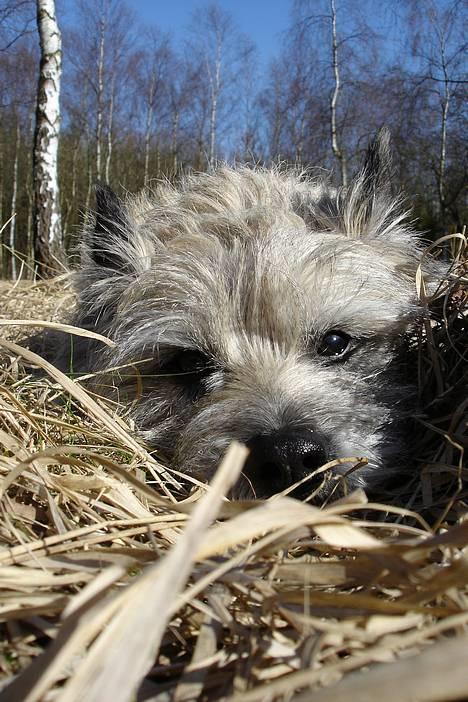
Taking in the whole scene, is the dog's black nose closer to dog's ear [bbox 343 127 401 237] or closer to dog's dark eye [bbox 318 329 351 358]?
dog's dark eye [bbox 318 329 351 358]

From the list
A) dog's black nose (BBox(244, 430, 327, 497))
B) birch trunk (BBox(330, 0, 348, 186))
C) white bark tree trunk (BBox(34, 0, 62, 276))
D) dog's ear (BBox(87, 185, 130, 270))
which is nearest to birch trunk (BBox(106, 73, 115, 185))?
birch trunk (BBox(330, 0, 348, 186))

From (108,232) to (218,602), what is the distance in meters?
2.63

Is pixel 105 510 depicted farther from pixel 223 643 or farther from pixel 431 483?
pixel 431 483

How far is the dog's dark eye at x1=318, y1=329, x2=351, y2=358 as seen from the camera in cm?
274

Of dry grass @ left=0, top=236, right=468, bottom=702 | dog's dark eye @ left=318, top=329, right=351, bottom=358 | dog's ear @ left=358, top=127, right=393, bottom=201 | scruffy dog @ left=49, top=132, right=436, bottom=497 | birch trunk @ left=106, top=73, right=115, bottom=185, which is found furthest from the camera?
birch trunk @ left=106, top=73, right=115, bottom=185

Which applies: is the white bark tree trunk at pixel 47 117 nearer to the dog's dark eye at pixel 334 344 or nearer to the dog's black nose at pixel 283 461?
the dog's dark eye at pixel 334 344

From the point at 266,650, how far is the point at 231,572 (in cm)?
20

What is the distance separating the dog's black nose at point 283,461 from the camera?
2.00 metres

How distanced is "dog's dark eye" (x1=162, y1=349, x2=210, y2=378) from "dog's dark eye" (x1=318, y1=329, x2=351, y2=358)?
552 millimetres

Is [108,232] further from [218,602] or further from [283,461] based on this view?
[218,602]

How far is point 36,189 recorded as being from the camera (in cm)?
1271

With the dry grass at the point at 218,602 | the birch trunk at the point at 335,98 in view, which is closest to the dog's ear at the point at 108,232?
the dry grass at the point at 218,602

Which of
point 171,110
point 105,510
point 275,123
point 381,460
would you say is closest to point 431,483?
point 381,460

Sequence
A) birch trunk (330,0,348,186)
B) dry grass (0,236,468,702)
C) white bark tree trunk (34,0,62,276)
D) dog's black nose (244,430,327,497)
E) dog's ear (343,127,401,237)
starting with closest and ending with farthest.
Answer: dry grass (0,236,468,702) < dog's black nose (244,430,327,497) < dog's ear (343,127,401,237) < white bark tree trunk (34,0,62,276) < birch trunk (330,0,348,186)
